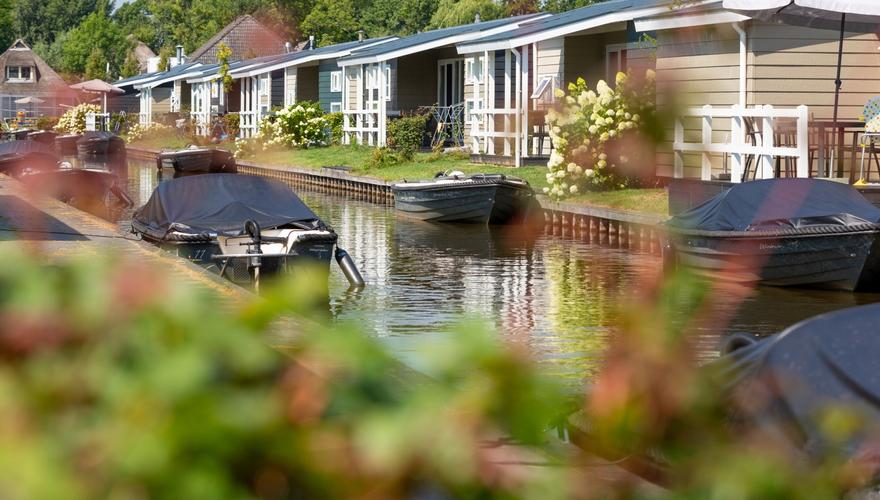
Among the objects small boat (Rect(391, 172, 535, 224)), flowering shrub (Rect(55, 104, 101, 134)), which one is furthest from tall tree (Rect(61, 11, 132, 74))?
small boat (Rect(391, 172, 535, 224))

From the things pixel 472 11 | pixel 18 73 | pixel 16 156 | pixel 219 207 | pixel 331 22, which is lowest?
pixel 219 207

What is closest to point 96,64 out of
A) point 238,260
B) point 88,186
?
point 88,186

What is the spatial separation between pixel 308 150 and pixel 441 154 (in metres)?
Result: 10.6

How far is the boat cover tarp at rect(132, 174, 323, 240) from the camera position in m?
17.6

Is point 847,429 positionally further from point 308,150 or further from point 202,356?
point 308,150

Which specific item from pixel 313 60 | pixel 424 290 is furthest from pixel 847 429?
pixel 313 60

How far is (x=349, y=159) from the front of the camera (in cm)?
4069

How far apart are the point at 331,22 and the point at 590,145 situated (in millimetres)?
74178

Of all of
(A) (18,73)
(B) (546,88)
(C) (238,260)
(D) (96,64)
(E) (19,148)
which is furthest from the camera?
(A) (18,73)

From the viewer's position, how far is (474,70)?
3850 centimetres

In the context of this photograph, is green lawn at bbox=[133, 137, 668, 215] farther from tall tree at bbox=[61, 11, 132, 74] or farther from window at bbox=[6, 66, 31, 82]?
window at bbox=[6, 66, 31, 82]

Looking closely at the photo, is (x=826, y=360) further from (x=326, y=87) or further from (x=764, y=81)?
(x=326, y=87)

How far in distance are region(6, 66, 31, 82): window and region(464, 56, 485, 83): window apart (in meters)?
71.9

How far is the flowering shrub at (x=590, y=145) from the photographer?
24625mm
